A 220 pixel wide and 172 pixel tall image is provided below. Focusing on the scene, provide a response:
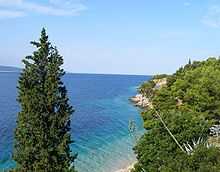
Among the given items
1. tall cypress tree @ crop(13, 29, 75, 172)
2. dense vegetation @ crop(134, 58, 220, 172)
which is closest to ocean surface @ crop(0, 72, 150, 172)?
dense vegetation @ crop(134, 58, 220, 172)

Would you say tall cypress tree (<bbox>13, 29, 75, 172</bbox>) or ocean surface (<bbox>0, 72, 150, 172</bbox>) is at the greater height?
tall cypress tree (<bbox>13, 29, 75, 172</bbox>)

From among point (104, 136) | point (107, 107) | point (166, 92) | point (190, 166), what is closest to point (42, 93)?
point (190, 166)

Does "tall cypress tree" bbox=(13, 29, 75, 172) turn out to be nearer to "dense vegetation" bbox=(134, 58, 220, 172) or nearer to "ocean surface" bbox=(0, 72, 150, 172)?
"dense vegetation" bbox=(134, 58, 220, 172)

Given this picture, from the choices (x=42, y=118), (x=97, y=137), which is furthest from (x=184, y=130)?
(x=97, y=137)

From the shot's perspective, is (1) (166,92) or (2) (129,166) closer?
(2) (129,166)

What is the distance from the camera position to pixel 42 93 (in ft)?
90.1

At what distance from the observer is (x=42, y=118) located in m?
27.0

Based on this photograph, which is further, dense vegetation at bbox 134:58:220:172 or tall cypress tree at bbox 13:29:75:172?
tall cypress tree at bbox 13:29:75:172

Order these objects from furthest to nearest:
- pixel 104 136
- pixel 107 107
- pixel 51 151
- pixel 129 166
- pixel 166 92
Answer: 1. pixel 107 107
2. pixel 104 136
3. pixel 166 92
4. pixel 129 166
5. pixel 51 151

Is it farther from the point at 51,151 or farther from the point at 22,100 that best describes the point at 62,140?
the point at 22,100

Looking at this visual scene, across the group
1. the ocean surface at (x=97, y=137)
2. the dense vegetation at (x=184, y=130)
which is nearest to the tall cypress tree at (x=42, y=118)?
the dense vegetation at (x=184, y=130)

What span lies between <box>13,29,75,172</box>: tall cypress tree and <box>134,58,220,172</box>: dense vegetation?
7.07m

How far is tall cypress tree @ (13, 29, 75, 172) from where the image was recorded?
26.5 m

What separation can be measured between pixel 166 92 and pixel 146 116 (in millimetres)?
7938
